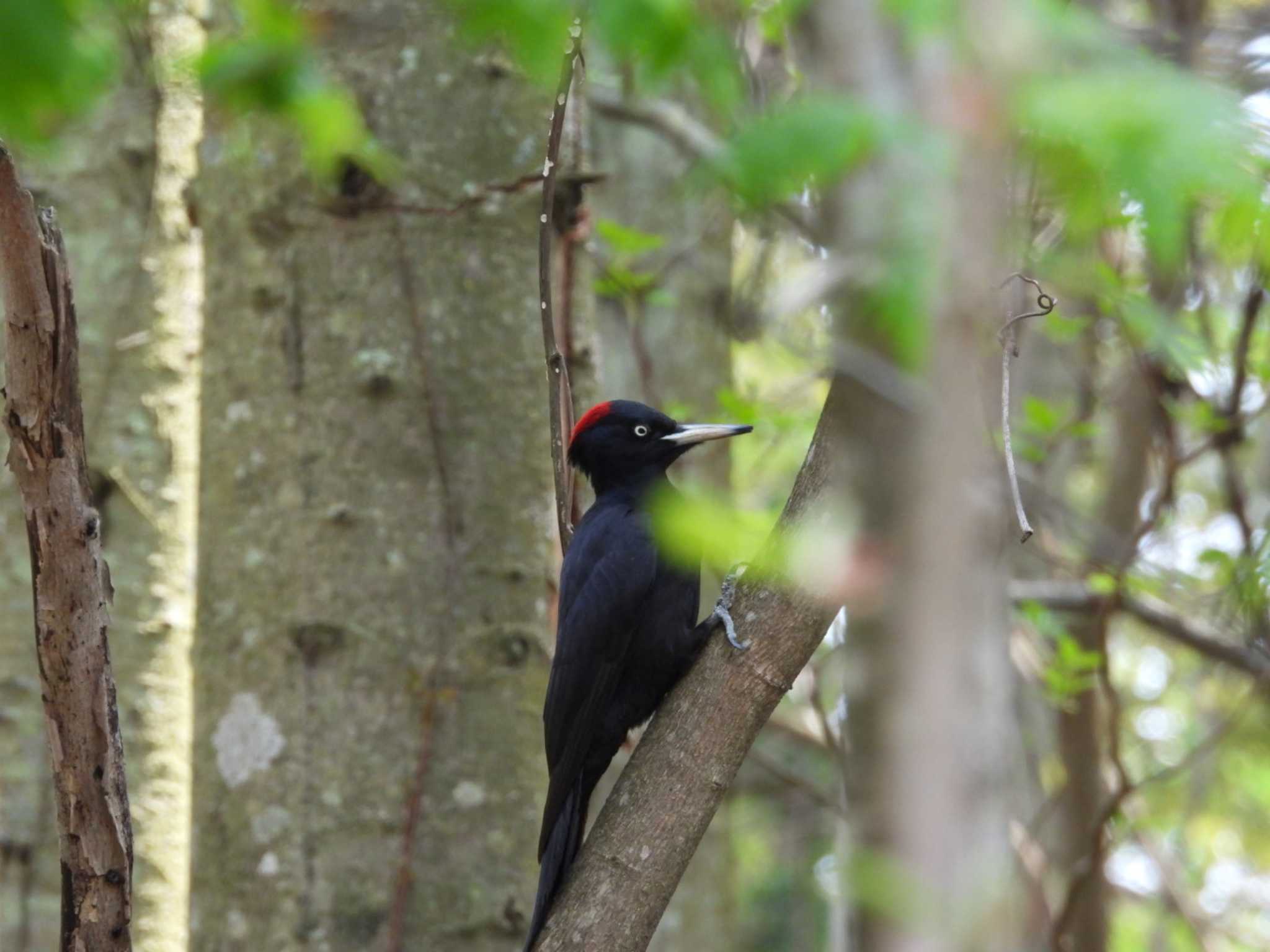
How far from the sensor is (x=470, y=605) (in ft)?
10.7

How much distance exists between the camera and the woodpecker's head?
154 inches

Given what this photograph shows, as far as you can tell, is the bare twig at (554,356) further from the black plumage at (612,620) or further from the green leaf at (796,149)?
the green leaf at (796,149)

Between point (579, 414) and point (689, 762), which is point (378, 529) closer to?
point (579, 414)

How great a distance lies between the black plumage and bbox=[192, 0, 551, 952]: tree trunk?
0.13 meters

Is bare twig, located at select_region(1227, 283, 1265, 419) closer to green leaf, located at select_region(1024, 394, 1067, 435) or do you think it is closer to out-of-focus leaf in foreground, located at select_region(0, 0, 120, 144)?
green leaf, located at select_region(1024, 394, 1067, 435)

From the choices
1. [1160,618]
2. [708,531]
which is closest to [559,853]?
[708,531]

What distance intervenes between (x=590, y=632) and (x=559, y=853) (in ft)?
2.07

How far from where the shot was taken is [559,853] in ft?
9.70

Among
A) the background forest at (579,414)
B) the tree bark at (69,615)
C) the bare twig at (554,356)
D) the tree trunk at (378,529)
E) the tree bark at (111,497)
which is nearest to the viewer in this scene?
the background forest at (579,414)

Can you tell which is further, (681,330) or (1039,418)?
(681,330)

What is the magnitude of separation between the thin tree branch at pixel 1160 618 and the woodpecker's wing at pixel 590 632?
1.84 metres

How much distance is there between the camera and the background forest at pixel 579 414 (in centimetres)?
89

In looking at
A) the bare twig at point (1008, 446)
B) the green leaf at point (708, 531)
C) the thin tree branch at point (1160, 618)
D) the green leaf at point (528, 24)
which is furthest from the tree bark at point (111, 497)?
the thin tree branch at point (1160, 618)

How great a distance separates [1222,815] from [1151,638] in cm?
140
